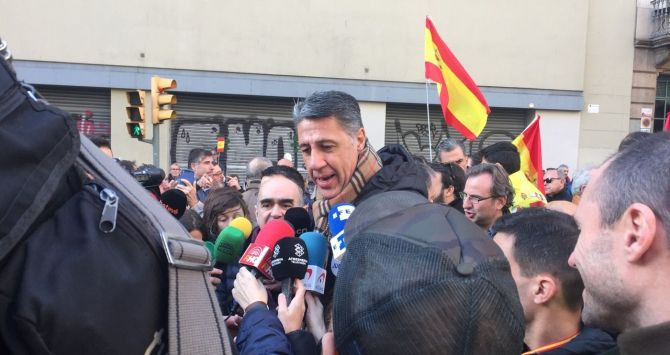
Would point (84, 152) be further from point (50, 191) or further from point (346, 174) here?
point (346, 174)

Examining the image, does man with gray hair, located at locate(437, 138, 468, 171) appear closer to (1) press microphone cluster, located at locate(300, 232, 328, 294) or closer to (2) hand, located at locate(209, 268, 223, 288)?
(2) hand, located at locate(209, 268, 223, 288)

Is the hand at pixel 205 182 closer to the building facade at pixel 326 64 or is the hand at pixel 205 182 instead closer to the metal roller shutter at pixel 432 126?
the building facade at pixel 326 64

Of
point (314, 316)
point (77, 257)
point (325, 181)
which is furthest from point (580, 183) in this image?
point (77, 257)

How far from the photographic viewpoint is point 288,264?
2135 mm

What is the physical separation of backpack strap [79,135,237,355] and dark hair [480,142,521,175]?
5.21 metres

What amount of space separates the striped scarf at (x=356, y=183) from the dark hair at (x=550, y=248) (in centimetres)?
55

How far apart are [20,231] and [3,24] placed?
1531 centimetres

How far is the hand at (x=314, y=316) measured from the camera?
207cm

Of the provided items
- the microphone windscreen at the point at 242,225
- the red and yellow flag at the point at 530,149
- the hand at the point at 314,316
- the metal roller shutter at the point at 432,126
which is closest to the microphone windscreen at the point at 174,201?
the microphone windscreen at the point at 242,225

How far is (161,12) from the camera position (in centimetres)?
1488

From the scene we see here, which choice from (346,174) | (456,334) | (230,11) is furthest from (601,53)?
(456,334)

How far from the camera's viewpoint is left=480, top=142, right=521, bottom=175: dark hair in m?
6.04

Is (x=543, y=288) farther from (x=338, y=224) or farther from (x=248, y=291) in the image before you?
(x=248, y=291)

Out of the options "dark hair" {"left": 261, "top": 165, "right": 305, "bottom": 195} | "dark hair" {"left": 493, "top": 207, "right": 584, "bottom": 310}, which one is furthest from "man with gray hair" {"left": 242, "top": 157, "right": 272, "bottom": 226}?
"dark hair" {"left": 493, "top": 207, "right": 584, "bottom": 310}
